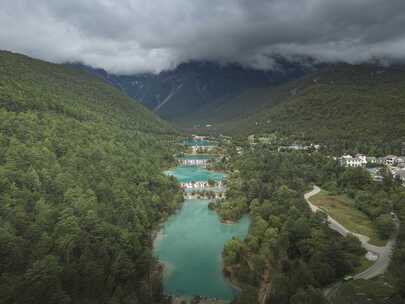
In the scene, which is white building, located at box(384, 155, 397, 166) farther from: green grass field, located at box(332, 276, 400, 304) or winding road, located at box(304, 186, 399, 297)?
green grass field, located at box(332, 276, 400, 304)

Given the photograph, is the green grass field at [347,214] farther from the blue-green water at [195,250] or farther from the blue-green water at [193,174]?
the blue-green water at [193,174]

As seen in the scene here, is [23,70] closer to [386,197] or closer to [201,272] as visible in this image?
[201,272]

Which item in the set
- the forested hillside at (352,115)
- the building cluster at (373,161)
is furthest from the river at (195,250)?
the forested hillside at (352,115)

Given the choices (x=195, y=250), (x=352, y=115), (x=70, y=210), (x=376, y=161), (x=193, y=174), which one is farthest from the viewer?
(x=352, y=115)

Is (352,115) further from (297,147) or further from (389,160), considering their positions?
(389,160)

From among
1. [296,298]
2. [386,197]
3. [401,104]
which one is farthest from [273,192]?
[401,104]

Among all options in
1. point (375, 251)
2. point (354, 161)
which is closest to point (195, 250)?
point (375, 251)

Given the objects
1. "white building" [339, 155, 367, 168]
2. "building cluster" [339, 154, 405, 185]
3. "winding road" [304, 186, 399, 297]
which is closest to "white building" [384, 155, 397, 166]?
"building cluster" [339, 154, 405, 185]
